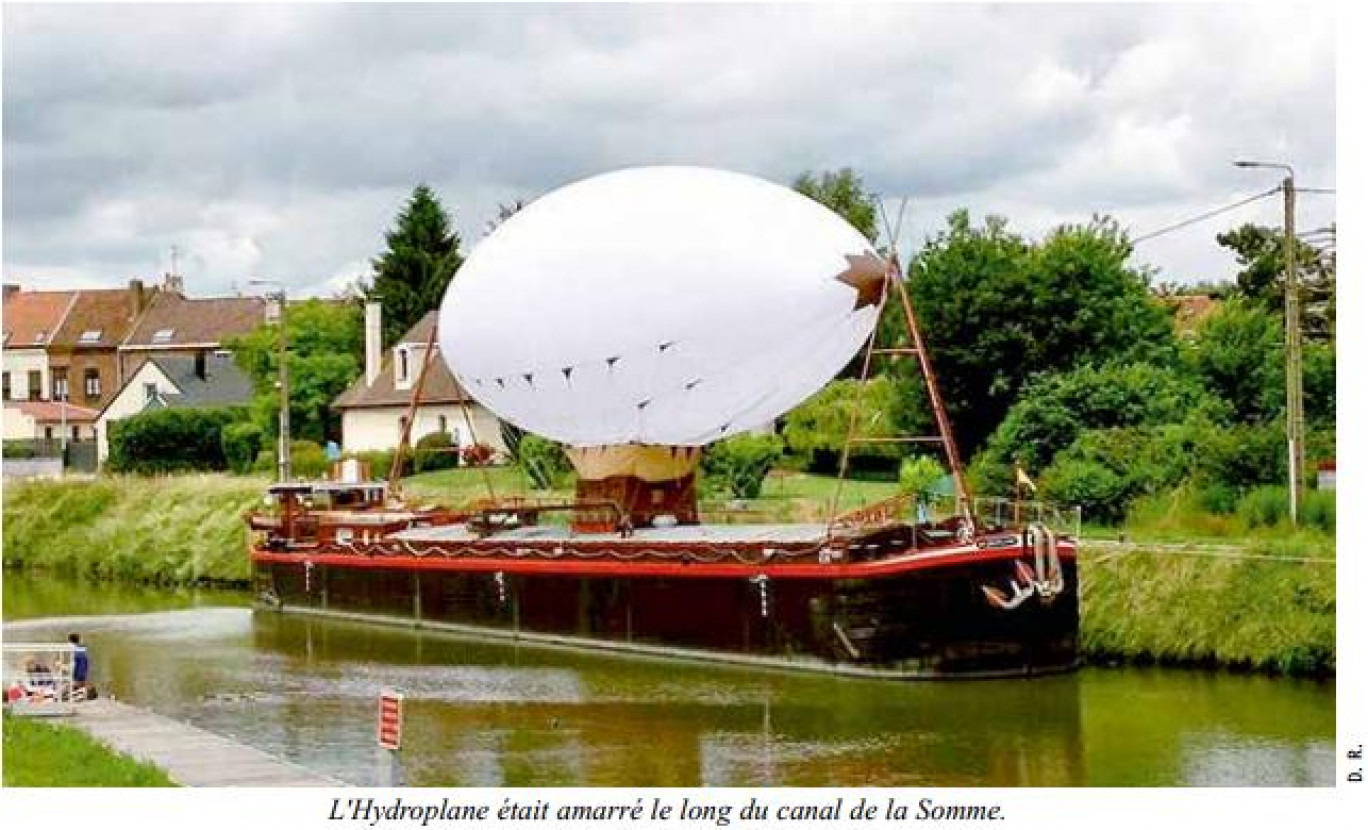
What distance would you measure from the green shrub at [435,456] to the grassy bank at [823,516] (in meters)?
1.54

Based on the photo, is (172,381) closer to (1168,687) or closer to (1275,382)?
(1275,382)

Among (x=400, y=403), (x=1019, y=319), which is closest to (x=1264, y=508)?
(x=1019, y=319)

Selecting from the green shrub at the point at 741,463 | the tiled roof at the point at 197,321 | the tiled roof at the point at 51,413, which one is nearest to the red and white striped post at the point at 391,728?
the green shrub at the point at 741,463

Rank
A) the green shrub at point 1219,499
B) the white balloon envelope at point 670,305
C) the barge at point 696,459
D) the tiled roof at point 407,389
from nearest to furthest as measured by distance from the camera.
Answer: the barge at point 696,459 → the white balloon envelope at point 670,305 → the green shrub at point 1219,499 → the tiled roof at point 407,389

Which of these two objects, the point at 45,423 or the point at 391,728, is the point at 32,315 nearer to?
the point at 45,423

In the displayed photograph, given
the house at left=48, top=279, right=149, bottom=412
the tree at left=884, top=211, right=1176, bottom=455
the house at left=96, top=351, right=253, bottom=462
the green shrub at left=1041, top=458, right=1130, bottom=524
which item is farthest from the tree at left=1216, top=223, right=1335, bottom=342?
the house at left=48, top=279, right=149, bottom=412

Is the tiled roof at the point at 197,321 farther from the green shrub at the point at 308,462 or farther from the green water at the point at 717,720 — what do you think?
the green water at the point at 717,720

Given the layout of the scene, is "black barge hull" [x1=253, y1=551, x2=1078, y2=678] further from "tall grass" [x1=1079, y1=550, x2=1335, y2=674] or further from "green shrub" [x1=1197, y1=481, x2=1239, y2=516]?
"green shrub" [x1=1197, y1=481, x2=1239, y2=516]

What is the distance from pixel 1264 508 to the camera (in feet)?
116

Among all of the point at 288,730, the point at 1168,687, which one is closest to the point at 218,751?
the point at 288,730

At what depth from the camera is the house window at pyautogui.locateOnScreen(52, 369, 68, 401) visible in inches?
3438

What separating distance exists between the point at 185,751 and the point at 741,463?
28.8m

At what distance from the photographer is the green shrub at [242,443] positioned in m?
69.2
